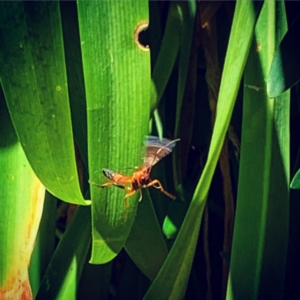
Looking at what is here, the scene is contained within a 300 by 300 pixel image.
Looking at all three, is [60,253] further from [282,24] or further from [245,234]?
[282,24]

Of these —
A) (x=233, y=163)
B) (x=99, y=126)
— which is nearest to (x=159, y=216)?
(x=233, y=163)

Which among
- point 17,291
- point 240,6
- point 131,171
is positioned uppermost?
point 240,6

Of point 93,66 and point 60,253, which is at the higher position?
point 93,66

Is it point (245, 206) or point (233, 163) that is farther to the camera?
point (233, 163)

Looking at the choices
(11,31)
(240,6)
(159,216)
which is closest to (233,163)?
(159,216)

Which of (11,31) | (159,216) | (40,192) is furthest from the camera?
(159,216)

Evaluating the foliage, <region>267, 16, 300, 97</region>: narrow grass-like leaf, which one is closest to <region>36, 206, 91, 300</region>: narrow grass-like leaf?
the foliage

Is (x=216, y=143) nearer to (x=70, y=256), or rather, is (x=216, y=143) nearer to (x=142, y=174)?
(x=142, y=174)

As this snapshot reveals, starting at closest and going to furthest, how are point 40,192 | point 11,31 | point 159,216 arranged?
point 11,31 → point 40,192 → point 159,216
